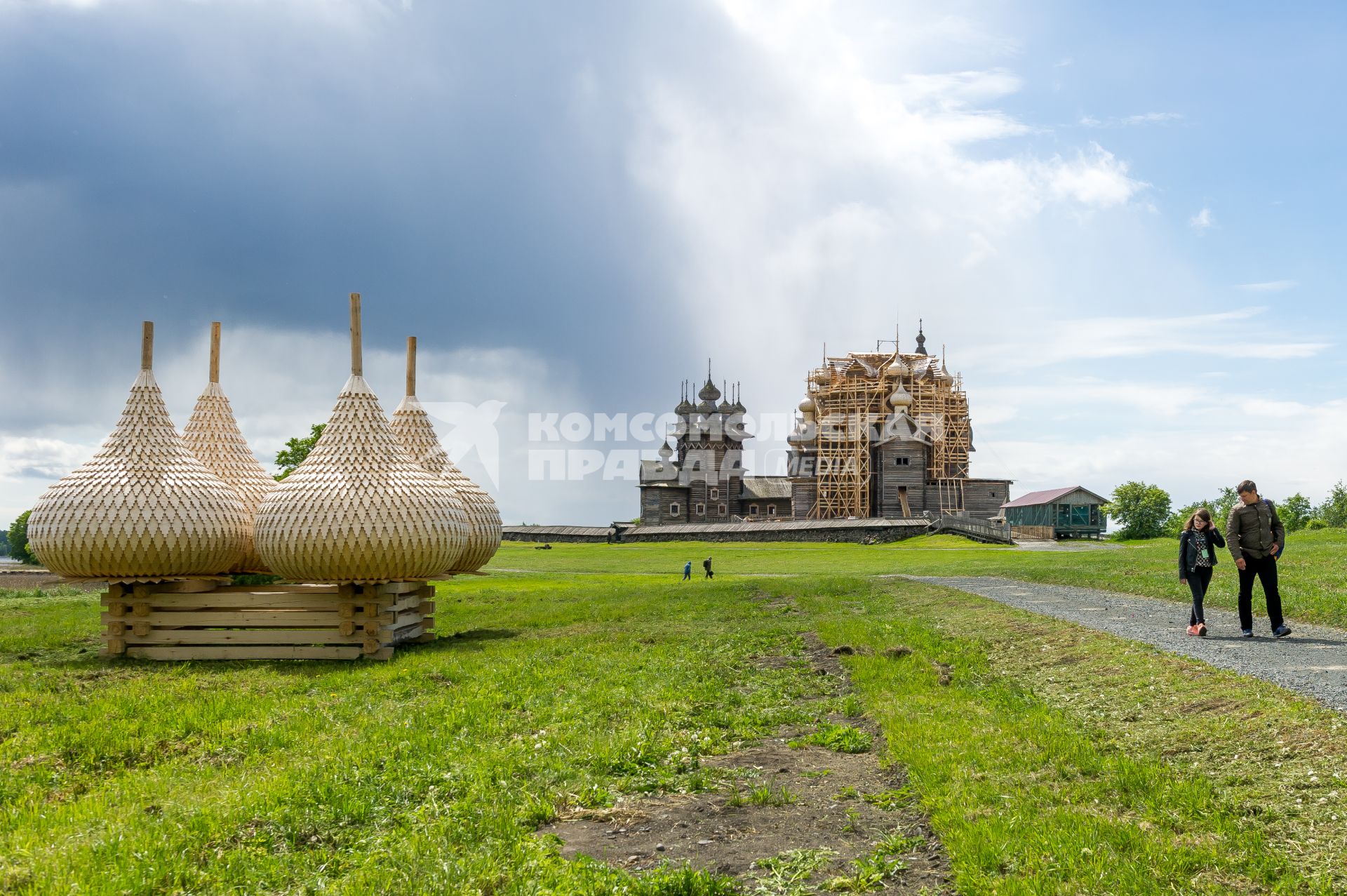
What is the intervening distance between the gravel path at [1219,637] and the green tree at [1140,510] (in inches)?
2311

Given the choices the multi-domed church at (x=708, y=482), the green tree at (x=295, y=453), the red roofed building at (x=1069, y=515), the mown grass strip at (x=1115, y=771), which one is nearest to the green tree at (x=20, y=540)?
the green tree at (x=295, y=453)

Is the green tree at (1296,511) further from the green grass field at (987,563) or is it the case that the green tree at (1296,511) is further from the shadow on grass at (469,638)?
the shadow on grass at (469,638)

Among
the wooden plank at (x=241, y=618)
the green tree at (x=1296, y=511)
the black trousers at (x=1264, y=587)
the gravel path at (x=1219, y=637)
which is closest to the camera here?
the gravel path at (x=1219, y=637)

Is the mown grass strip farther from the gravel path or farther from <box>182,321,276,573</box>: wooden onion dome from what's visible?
<box>182,321,276,573</box>: wooden onion dome

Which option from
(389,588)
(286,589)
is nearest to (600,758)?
(389,588)

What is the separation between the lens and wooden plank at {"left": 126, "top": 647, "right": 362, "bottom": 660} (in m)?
15.7

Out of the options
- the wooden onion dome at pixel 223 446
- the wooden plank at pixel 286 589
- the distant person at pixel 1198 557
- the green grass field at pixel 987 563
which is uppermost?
the wooden onion dome at pixel 223 446

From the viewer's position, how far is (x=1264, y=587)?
46.1ft

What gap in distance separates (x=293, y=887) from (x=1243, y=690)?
8470mm

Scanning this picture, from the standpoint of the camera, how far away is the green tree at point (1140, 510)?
76.3 meters

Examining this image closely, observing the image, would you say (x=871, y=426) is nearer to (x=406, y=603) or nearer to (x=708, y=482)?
(x=708, y=482)

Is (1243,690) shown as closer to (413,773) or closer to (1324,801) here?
(1324,801)

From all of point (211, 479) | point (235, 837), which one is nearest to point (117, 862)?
point (235, 837)

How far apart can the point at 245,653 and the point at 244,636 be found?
26cm
